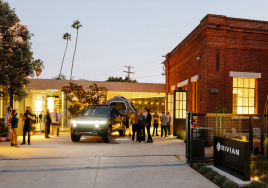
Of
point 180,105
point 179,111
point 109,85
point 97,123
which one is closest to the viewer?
point 97,123

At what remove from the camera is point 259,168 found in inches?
258

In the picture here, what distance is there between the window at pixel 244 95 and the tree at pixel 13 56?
1263cm

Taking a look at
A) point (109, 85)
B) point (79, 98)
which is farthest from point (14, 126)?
point (109, 85)

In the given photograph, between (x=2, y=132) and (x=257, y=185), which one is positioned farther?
(x=2, y=132)

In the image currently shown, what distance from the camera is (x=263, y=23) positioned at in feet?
50.1

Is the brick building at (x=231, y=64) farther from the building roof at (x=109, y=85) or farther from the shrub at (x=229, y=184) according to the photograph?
the shrub at (x=229, y=184)

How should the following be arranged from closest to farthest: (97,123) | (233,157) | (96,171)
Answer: (233,157)
(96,171)
(97,123)

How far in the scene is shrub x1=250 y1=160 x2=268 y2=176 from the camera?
6.37m

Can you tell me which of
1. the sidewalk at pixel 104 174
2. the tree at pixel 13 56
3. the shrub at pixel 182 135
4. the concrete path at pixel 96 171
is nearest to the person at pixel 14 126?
the concrete path at pixel 96 171

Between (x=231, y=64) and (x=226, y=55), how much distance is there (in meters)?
0.60

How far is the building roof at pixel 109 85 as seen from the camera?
22.0 m

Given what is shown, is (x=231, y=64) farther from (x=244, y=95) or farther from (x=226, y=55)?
(x=244, y=95)

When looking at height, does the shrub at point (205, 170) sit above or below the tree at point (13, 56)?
below

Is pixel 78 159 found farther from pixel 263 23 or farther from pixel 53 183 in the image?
pixel 263 23
